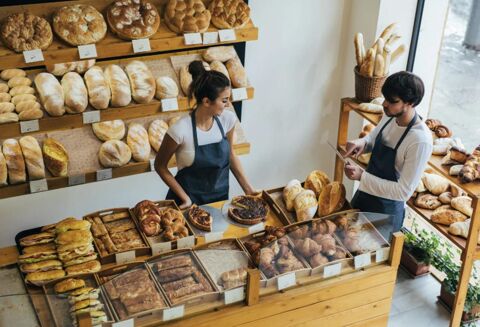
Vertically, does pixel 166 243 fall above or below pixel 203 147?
below

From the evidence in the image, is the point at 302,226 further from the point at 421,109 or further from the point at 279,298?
the point at 421,109

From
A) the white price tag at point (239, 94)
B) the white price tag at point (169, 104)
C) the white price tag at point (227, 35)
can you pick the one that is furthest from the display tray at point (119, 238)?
the white price tag at point (227, 35)

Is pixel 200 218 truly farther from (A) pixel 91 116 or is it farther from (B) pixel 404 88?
(B) pixel 404 88

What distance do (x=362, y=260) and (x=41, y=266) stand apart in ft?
4.78

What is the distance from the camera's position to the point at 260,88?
4758mm

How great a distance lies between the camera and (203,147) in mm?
3463

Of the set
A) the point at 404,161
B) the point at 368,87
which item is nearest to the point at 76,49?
the point at 404,161

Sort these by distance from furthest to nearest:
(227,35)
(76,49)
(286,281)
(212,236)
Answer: (227,35) → (76,49) → (212,236) → (286,281)

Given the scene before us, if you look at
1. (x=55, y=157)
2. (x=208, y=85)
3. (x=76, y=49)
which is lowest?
(x=55, y=157)

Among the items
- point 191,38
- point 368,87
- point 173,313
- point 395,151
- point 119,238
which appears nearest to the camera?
point 173,313

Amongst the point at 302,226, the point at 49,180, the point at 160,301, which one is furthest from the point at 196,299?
the point at 49,180

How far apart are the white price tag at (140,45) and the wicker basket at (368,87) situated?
1512mm

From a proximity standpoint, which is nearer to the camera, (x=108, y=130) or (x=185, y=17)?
(x=185, y=17)

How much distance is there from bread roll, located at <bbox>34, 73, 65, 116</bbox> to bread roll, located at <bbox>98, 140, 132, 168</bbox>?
1.12 ft
